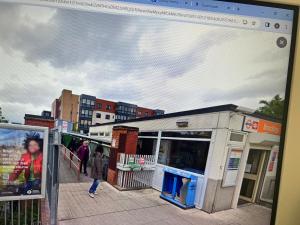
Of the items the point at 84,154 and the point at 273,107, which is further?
the point at 273,107

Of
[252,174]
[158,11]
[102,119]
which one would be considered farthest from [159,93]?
[252,174]

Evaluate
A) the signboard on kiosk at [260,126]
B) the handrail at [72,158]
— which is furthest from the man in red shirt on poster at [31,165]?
the signboard on kiosk at [260,126]

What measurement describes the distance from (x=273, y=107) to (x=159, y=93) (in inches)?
30.1

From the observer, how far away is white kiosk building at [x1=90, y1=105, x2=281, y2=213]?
145 centimetres

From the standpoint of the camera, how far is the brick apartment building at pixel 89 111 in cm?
139

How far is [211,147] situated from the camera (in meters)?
1.45

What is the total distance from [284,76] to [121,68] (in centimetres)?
107

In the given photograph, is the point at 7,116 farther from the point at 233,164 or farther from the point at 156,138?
the point at 233,164

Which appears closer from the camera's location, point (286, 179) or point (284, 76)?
point (284, 76)

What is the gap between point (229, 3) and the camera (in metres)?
1.52

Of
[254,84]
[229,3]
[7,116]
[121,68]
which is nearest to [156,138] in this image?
[121,68]

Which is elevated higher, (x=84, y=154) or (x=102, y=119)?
(x=102, y=119)

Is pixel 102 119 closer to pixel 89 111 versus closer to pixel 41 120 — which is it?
pixel 89 111

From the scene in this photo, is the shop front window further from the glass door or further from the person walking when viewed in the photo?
the person walking
